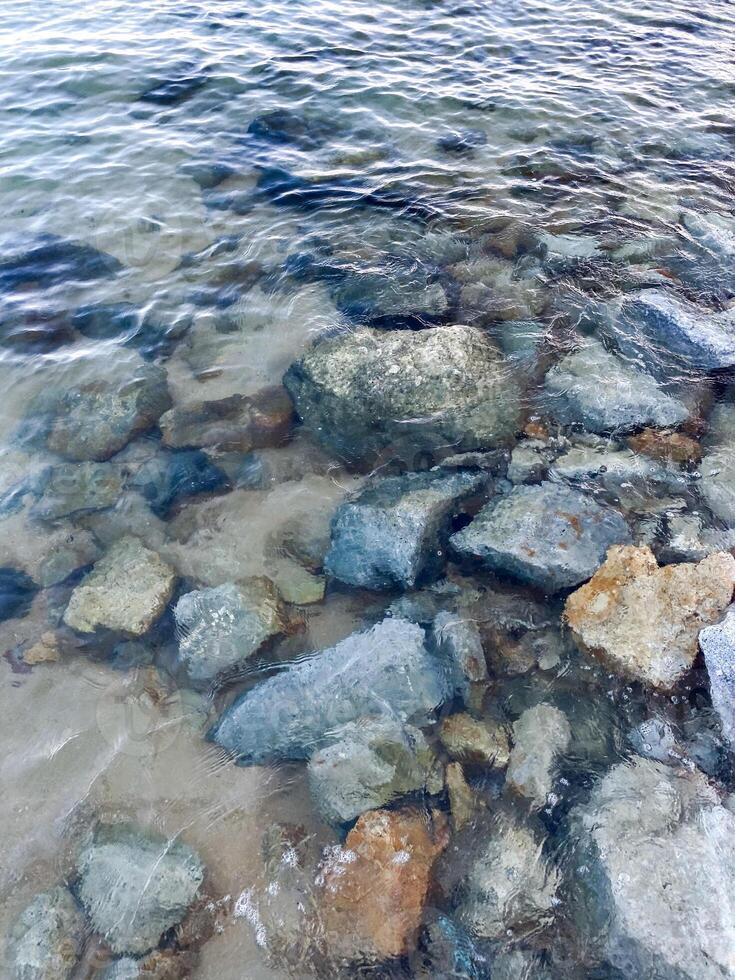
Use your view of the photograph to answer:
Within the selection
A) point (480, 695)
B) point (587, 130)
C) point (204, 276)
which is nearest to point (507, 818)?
point (480, 695)

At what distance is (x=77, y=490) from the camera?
17.3ft

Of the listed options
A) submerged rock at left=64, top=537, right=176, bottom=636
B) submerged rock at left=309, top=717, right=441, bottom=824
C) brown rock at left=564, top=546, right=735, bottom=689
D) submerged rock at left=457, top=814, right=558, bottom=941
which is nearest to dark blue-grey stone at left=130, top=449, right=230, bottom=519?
submerged rock at left=64, top=537, right=176, bottom=636

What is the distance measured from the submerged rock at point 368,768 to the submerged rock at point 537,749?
1.49ft

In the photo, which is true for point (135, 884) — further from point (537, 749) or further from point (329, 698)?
point (537, 749)

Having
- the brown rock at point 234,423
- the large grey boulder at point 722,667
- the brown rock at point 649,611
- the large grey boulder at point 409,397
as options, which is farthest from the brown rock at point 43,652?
the large grey boulder at point 722,667

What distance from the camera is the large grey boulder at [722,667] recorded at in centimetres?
352

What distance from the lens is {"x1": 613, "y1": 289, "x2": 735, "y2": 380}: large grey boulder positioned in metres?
5.63

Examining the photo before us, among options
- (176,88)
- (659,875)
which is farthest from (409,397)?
(176,88)

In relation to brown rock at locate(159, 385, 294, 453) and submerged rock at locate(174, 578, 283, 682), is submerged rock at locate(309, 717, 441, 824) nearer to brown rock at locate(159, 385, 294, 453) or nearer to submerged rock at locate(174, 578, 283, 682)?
submerged rock at locate(174, 578, 283, 682)

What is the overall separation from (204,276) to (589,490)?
15.1ft

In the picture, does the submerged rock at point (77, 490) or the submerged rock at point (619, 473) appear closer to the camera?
the submerged rock at point (619, 473)

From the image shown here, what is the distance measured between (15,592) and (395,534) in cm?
271

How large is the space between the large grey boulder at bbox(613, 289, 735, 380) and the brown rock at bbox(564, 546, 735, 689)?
2.16 metres

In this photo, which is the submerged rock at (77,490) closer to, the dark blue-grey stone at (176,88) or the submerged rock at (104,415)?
the submerged rock at (104,415)
